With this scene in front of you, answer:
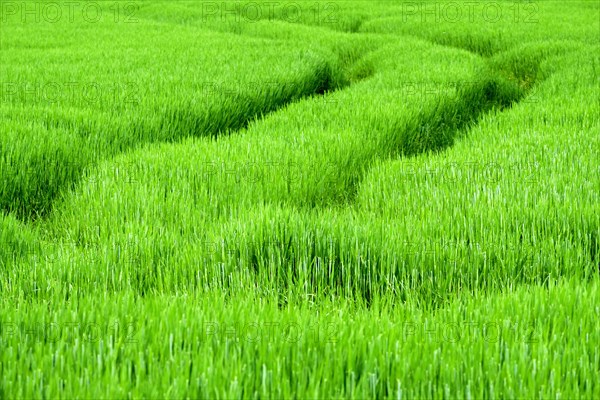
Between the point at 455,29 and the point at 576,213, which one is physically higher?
the point at 455,29

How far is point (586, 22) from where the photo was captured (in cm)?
1135

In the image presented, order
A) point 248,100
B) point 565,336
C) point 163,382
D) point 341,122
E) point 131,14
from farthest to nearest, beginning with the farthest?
1. point 131,14
2. point 248,100
3. point 341,122
4. point 565,336
5. point 163,382

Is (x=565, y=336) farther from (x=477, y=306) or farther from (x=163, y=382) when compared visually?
(x=163, y=382)

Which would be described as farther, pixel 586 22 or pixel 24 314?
pixel 586 22

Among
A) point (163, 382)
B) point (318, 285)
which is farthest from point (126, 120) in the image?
point (163, 382)

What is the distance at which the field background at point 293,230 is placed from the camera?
1.58 m

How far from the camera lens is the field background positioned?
5.18ft

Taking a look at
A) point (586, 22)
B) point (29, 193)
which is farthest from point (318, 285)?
point (586, 22)

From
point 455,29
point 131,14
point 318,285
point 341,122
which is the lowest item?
point 318,285

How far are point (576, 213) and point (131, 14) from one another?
47.3 ft

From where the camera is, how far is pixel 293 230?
2709 mm

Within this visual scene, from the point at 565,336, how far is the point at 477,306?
288 mm

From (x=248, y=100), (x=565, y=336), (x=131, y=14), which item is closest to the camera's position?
(x=565, y=336)

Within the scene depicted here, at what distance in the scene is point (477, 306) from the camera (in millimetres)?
1992
